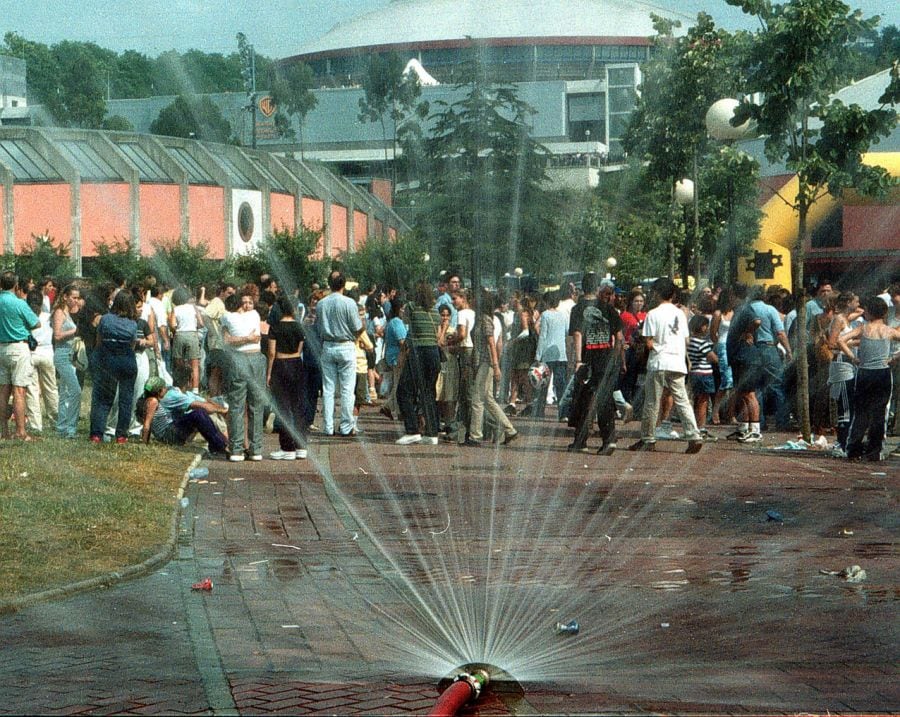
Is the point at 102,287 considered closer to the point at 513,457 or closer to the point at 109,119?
the point at 513,457

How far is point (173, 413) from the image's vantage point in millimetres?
14516

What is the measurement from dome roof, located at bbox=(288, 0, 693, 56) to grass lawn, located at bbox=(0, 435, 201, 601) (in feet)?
10.5

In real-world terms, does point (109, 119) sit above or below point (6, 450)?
above

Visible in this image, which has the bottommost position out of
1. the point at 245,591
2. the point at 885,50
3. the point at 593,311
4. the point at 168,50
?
the point at 245,591

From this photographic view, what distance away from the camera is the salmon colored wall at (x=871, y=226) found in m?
30.3

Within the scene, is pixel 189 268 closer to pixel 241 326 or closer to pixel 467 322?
pixel 467 322

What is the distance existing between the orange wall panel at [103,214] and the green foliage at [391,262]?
33.2m

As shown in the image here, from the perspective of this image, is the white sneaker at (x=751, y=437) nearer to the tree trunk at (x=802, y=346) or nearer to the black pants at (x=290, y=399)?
the tree trunk at (x=802, y=346)

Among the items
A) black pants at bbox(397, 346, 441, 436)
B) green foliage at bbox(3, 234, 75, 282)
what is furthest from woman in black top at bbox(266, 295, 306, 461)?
green foliage at bbox(3, 234, 75, 282)

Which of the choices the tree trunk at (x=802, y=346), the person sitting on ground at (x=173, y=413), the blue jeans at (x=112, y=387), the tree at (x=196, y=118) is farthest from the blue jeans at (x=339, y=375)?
the tree at (x=196, y=118)

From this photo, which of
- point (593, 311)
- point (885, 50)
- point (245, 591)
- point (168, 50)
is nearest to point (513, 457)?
point (593, 311)

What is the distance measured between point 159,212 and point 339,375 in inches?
1884

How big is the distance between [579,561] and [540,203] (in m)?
2.98

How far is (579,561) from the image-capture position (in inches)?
333
